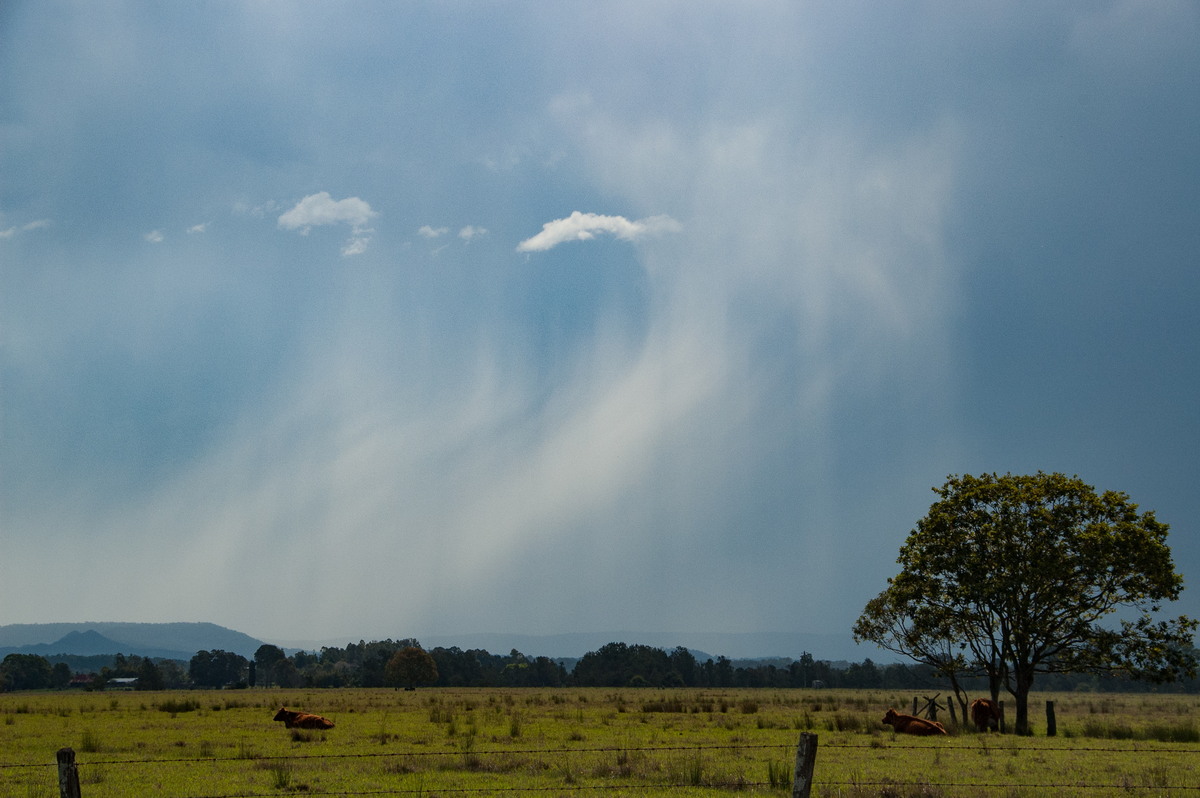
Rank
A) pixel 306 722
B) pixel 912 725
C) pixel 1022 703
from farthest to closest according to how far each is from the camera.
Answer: pixel 1022 703
pixel 306 722
pixel 912 725

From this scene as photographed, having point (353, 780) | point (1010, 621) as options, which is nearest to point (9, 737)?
point (353, 780)

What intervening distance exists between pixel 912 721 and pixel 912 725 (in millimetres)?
170

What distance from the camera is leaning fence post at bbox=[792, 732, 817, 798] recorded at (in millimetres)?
11229

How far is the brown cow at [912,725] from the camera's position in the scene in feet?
107

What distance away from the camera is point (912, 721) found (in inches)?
1299

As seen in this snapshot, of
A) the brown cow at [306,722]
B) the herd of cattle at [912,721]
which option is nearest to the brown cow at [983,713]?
the herd of cattle at [912,721]

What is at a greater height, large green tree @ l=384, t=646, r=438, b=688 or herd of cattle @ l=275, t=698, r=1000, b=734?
herd of cattle @ l=275, t=698, r=1000, b=734

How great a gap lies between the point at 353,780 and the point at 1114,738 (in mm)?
29170

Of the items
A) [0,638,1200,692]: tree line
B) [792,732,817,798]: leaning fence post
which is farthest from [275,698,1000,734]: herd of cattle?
[0,638,1200,692]: tree line

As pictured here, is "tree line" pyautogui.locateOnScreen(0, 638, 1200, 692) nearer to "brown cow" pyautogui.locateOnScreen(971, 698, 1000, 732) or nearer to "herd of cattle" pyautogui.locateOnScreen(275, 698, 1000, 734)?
"herd of cattle" pyautogui.locateOnScreen(275, 698, 1000, 734)

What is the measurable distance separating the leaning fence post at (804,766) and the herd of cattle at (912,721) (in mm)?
24058

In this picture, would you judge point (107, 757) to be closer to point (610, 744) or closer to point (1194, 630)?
point (610, 744)

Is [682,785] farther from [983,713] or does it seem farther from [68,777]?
[983,713]

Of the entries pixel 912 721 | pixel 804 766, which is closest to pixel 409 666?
pixel 912 721
